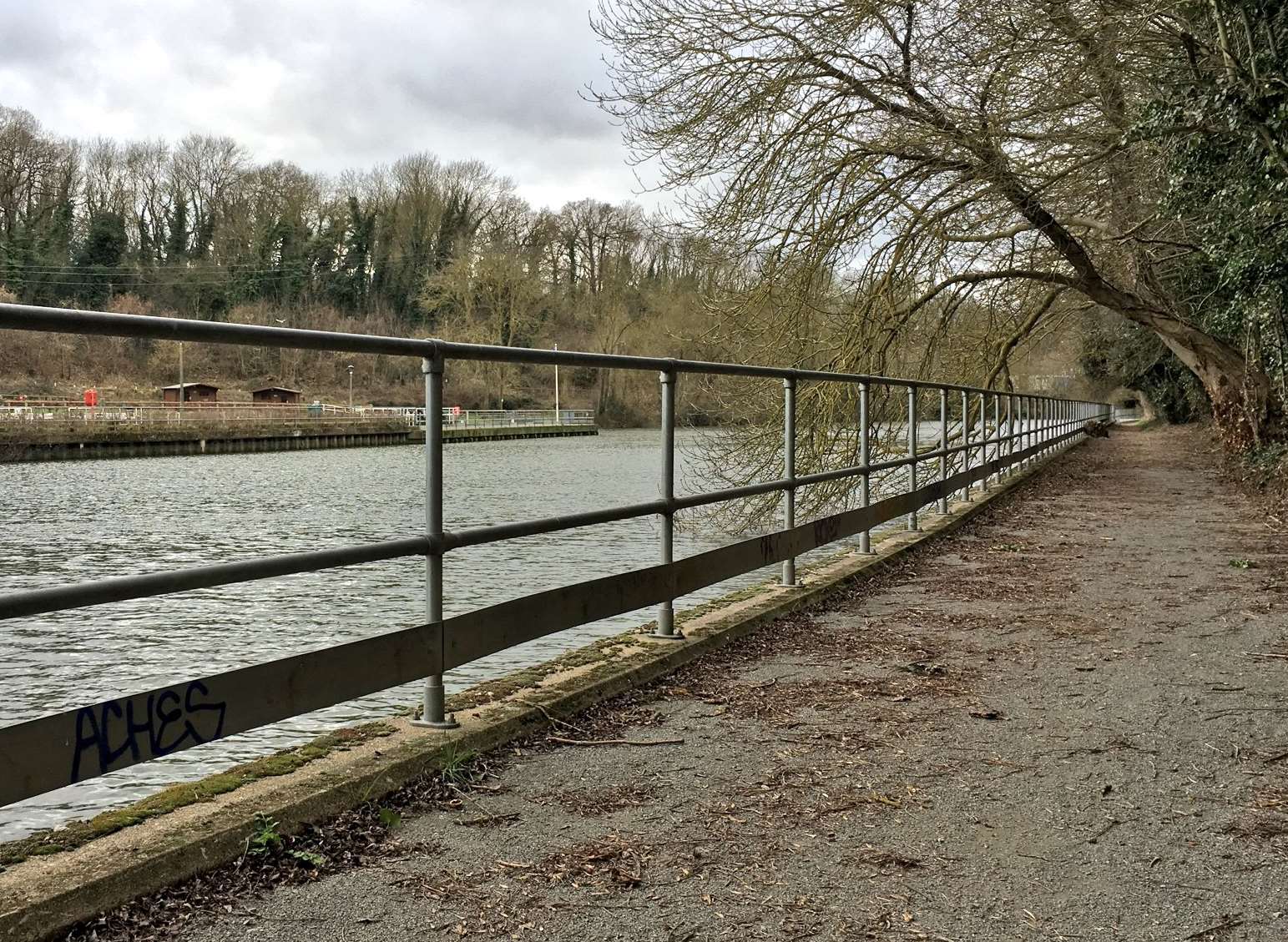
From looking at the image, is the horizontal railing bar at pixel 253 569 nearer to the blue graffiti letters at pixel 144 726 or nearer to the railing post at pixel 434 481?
the railing post at pixel 434 481

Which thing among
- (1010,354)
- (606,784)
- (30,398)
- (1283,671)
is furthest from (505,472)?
(1010,354)

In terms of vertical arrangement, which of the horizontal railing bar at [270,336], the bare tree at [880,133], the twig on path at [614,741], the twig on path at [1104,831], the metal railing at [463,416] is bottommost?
the twig on path at [614,741]

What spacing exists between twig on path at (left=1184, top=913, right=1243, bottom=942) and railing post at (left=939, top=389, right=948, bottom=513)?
29.4 feet

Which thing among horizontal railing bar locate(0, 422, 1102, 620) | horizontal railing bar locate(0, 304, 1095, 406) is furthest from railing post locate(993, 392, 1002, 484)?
horizontal railing bar locate(0, 422, 1102, 620)

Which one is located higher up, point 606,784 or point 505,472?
point 505,472

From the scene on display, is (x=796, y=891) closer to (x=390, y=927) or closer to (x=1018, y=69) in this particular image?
(x=390, y=927)

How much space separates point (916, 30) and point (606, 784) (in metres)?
11.3

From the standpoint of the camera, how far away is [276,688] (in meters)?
3.11

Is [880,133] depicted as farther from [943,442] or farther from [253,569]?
[253,569]

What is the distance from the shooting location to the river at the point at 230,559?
3.27 m

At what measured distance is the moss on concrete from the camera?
2.74 meters

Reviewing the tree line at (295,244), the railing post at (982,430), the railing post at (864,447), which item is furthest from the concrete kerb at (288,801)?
the tree line at (295,244)

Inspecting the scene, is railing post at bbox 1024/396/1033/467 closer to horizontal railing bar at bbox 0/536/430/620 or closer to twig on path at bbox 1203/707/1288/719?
twig on path at bbox 1203/707/1288/719

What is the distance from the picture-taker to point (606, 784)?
3539mm
